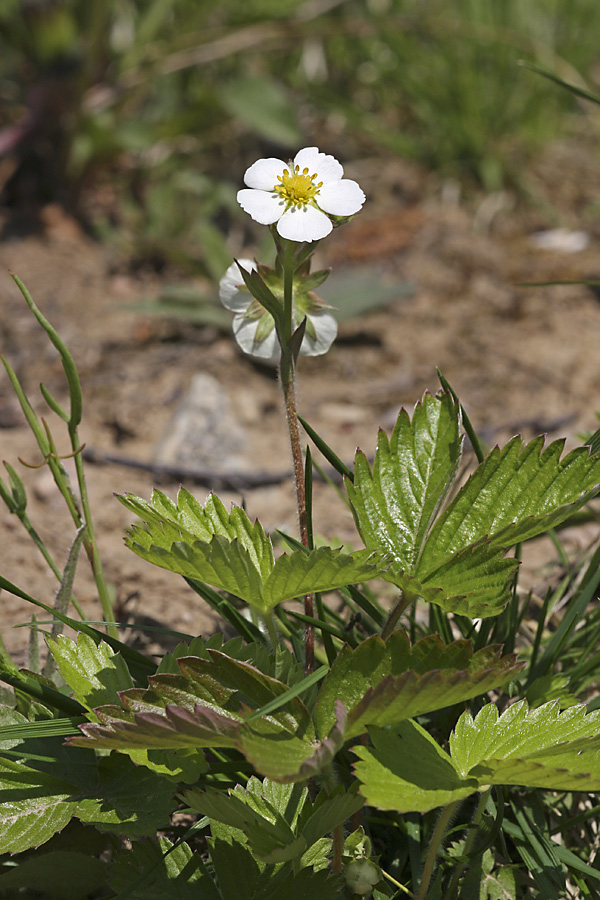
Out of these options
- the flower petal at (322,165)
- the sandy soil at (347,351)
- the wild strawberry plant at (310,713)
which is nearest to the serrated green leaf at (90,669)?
the wild strawberry plant at (310,713)

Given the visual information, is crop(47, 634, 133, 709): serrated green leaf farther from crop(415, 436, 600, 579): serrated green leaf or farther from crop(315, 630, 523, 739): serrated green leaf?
crop(415, 436, 600, 579): serrated green leaf

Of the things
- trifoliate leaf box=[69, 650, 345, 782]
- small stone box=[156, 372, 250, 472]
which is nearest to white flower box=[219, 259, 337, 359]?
trifoliate leaf box=[69, 650, 345, 782]

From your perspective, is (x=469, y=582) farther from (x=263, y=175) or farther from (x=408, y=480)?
(x=263, y=175)

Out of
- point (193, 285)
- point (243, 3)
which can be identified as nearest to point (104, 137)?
point (193, 285)

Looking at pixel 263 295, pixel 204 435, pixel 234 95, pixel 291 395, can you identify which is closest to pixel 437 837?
pixel 291 395

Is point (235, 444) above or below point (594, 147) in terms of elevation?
below

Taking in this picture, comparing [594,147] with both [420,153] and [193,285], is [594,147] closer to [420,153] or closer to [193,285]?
[420,153]

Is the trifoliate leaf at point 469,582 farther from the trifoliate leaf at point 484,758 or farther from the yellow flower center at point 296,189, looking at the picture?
the yellow flower center at point 296,189
